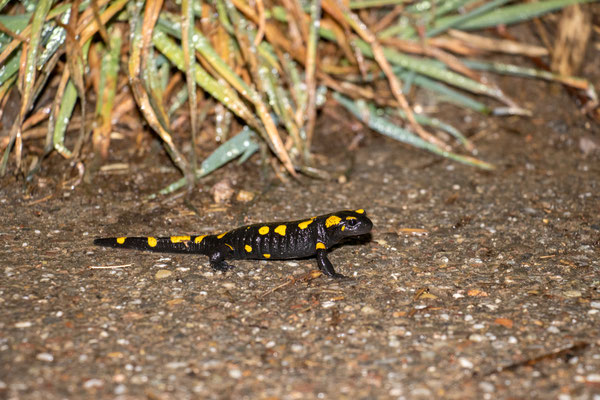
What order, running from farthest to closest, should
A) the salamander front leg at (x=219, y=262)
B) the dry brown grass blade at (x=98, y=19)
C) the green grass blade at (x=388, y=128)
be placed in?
the green grass blade at (x=388, y=128), the dry brown grass blade at (x=98, y=19), the salamander front leg at (x=219, y=262)

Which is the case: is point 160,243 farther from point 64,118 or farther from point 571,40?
point 571,40

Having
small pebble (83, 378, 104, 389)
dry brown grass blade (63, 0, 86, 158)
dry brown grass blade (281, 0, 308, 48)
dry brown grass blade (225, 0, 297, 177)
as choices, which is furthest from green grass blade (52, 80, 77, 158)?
small pebble (83, 378, 104, 389)

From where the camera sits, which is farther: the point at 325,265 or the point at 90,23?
the point at 90,23

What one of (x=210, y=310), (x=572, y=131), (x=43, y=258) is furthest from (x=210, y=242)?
(x=572, y=131)

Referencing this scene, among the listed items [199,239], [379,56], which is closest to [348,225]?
[199,239]

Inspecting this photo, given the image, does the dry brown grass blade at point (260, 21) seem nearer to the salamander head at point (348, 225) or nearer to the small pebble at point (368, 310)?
the salamander head at point (348, 225)

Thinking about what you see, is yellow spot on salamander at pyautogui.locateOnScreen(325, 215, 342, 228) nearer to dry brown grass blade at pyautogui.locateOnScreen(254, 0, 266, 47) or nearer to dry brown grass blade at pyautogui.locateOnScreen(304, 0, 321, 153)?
dry brown grass blade at pyautogui.locateOnScreen(304, 0, 321, 153)

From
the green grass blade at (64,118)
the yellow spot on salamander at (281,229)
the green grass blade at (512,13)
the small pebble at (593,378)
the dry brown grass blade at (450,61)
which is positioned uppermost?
the green grass blade at (512,13)

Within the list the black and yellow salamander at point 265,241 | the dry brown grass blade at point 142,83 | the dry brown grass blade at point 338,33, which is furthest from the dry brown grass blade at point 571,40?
the dry brown grass blade at point 142,83
